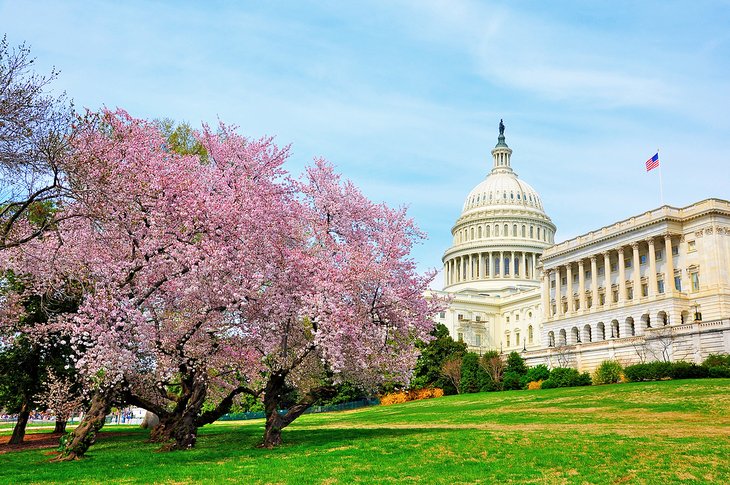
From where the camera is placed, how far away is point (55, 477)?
18406 millimetres

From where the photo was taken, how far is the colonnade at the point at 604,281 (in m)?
82.9

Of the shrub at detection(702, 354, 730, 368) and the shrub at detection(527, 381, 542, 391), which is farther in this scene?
the shrub at detection(527, 381, 542, 391)

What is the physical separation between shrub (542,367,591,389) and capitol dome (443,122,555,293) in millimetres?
75711

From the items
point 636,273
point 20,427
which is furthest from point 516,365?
point 20,427

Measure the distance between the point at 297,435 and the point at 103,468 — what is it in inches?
446

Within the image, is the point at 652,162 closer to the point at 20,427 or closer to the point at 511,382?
the point at 511,382

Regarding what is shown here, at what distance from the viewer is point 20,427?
36.0 metres

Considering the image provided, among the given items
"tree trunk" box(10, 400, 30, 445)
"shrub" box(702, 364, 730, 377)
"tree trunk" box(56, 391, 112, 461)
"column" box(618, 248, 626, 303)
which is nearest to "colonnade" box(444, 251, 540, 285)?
"column" box(618, 248, 626, 303)

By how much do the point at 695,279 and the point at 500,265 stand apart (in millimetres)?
68289

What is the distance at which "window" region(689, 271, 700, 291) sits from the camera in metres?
78.6

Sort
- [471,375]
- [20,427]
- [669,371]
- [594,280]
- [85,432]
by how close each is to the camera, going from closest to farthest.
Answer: [85,432] < [20,427] < [669,371] < [471,375] < [594,280]

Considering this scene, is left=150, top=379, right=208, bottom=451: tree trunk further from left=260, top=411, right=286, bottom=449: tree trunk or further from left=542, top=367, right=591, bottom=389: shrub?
left=542, top=367, right=591, bottom=389: shrub

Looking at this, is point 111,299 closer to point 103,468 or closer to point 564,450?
point 103,468

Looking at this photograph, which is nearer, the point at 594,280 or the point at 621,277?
the point at 621,277
